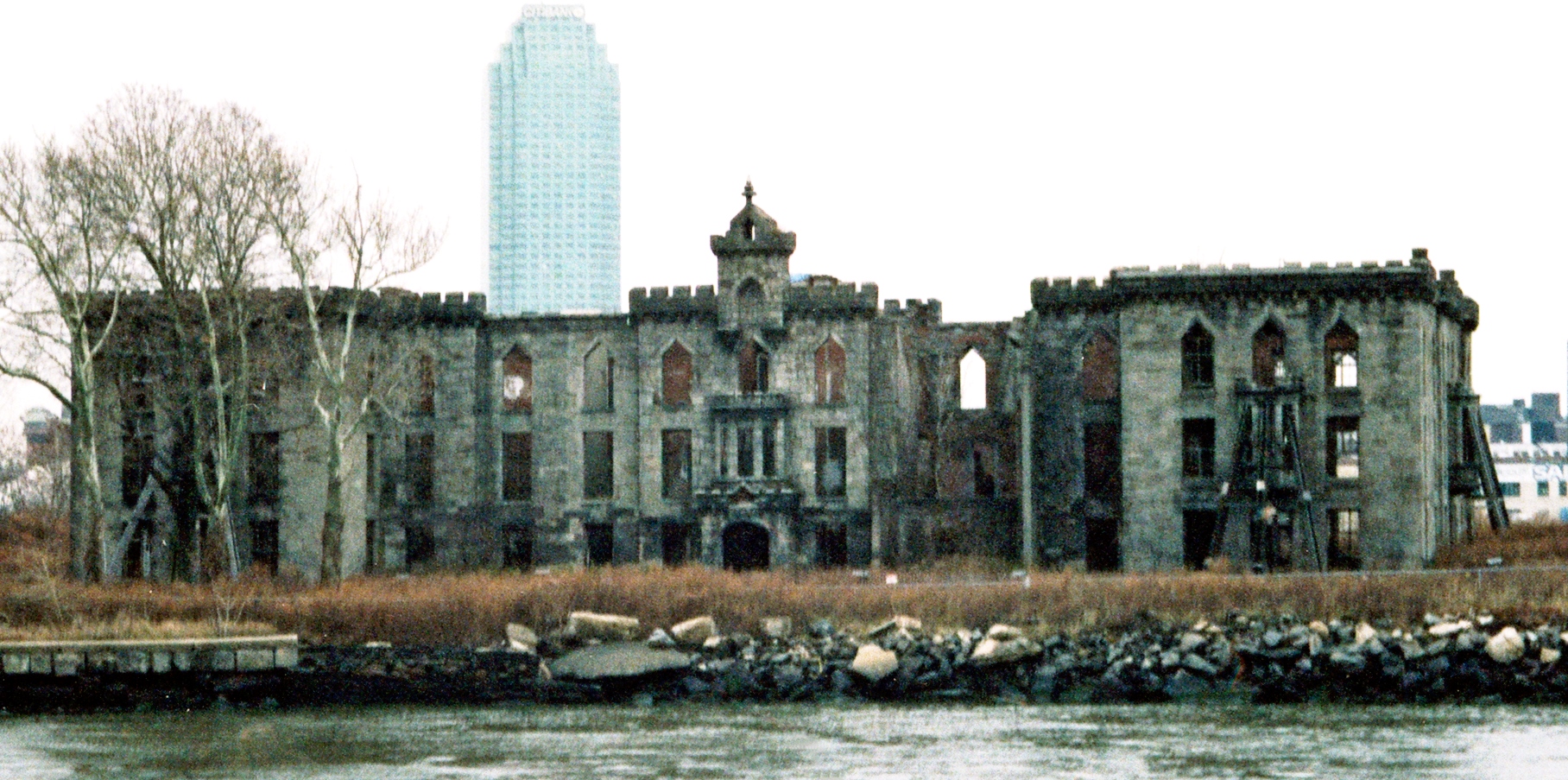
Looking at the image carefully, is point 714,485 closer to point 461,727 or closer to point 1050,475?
point 1050,475

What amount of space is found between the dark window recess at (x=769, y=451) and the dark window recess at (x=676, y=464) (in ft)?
6.38

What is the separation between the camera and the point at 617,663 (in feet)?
127

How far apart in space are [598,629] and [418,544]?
15.7 meters

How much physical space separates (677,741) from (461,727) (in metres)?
4.07

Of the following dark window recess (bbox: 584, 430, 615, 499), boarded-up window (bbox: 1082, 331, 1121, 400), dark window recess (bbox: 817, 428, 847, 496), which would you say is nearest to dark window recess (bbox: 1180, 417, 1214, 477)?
boarded-up window (bbox: 1082, 331, 1121, 400)

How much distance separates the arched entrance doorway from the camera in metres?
54.0

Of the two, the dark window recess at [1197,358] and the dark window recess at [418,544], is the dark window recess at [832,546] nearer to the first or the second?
the dark window recess at [1197,358]

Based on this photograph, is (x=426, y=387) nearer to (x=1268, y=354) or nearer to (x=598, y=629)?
(x=598, y=629)

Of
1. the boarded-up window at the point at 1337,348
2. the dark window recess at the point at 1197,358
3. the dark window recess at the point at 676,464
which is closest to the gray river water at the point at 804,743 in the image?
the dark window recess at the point at 1197,358

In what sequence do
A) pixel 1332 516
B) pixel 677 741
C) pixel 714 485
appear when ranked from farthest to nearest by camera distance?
1. pixel 714 485
2. pixel 1332 516
3. pixel 677 741

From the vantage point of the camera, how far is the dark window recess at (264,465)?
5472cm

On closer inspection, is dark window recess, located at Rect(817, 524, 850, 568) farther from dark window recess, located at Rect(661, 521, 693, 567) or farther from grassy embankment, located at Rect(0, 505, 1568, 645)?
grassy embankment, located at Rect(0, 505, 1568, 645)

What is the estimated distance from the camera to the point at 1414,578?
41.5 meters

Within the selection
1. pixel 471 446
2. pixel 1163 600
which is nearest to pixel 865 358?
pixel 471 446
